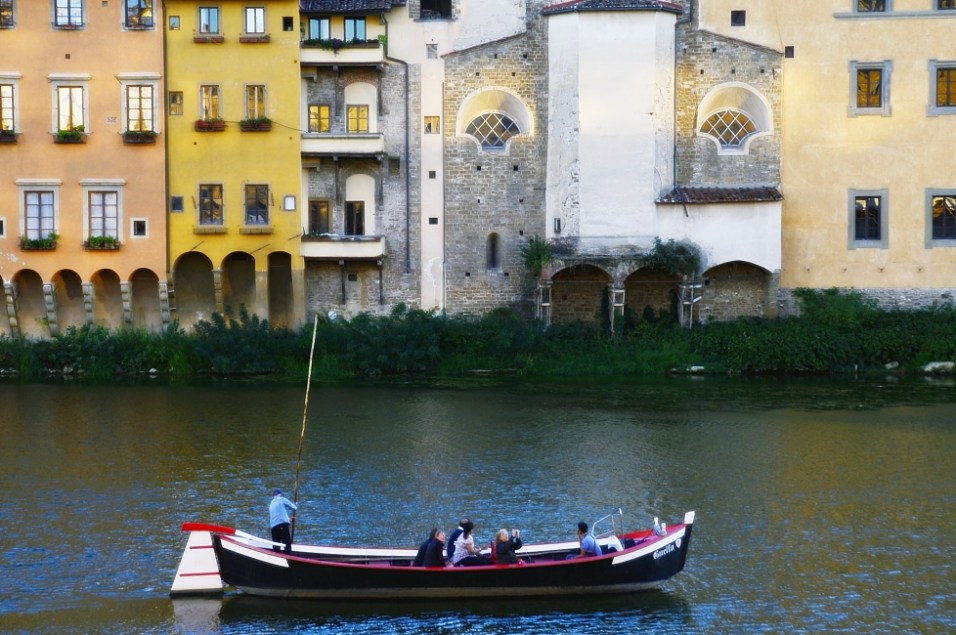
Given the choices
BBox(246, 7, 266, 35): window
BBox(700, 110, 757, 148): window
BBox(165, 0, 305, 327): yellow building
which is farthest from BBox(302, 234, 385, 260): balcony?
BBox(700, 110, 757, 148): window

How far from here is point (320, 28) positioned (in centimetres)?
4791

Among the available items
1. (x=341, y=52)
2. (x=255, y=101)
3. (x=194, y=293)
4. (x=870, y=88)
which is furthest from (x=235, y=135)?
(x=870, y=88)

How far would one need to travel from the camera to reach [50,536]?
87.4 ft

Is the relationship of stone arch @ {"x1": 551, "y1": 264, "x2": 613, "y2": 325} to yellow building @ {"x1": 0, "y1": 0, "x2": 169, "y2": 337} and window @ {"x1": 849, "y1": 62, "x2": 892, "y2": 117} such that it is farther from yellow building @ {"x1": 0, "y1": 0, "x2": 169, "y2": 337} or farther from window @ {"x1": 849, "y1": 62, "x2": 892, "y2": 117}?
yellow building @ {"x1": 0, "y1": 0, "x2": 169, "y2": 337}

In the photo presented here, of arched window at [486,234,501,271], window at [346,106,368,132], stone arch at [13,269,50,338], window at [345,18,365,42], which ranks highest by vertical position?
window at [345,18,365,42]

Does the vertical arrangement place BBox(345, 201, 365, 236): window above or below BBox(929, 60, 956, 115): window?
below

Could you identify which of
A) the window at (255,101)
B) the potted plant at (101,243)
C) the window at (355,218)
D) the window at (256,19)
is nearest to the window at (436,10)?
the window at (256,19)

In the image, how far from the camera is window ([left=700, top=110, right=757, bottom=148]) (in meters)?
48.6

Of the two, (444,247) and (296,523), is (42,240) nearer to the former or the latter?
(444,247)

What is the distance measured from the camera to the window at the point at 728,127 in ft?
159

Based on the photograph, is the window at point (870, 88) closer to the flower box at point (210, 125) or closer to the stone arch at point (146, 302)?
the flower box at point (210, 125)

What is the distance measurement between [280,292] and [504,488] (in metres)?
20.4

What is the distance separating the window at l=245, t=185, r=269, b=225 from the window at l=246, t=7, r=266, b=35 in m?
4.85

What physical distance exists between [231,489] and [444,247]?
20.0 meters
